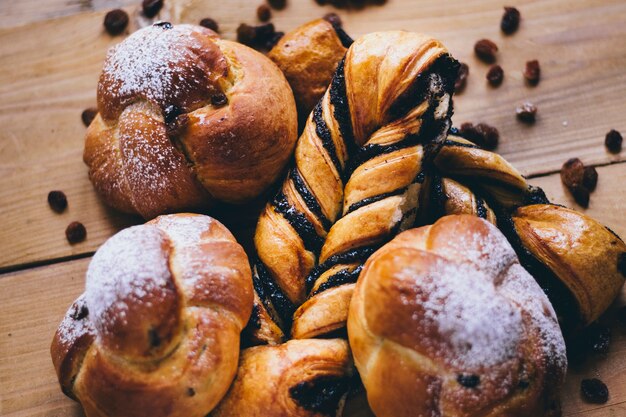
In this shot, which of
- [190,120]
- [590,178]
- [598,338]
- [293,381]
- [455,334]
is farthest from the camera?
[590,178]

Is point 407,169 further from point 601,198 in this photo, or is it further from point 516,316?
point 601,198

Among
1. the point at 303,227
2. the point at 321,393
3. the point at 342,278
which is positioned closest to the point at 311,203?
the point at 303,227

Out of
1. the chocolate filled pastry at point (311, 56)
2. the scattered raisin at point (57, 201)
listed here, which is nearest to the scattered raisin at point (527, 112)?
the chocolate filled pastry at point (311, 56)

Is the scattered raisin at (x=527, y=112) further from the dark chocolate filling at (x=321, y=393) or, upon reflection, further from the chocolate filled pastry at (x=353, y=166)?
the dark chocolate filling at (x=321, y=393)

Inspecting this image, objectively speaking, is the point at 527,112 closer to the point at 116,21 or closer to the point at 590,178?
the point at 590,178

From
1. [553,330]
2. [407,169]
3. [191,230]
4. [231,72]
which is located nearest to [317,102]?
[231,72]

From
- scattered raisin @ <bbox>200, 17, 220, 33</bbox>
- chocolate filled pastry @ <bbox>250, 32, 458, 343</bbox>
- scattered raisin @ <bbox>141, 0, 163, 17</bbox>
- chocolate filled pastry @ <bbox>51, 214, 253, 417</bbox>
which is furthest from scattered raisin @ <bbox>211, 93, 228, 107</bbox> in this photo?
scattered raisin @ <bbox>141, 0, 163, 17</bbox>
